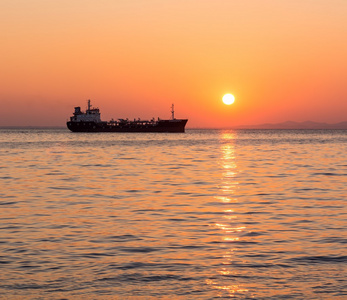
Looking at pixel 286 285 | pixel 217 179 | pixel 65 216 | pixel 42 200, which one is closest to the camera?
pixel 286 285

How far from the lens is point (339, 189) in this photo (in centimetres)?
3488

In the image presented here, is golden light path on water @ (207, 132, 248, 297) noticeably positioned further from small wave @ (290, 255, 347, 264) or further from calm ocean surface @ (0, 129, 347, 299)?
small wave @ (290, 255, 347, 264)

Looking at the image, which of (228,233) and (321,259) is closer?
(321,259)

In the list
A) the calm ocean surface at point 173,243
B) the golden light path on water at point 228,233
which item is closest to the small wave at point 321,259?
the calm ocean surface at point 173,243

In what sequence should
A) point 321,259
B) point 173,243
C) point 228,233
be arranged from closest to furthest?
1. point 321,259
2. point 173,243
3. point 228,233

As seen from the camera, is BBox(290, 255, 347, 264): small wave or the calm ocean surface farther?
BBox(290, 255, 347, 264): small wave

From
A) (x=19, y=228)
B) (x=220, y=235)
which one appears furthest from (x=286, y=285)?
(x=19, y=228)

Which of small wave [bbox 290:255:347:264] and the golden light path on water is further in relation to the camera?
small wave [bbox 290:255:347:264]

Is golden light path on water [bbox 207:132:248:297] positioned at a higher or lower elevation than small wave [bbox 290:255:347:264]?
lower

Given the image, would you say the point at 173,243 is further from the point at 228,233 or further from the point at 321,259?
the point at 321,259

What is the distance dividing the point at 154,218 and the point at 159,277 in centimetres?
913

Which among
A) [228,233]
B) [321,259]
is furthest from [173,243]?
[321,259]

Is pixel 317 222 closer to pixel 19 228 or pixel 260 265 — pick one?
pixel 260 265

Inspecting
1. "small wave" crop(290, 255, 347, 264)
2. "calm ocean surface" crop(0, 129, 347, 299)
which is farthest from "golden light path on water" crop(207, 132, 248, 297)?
"small wave" crop(290, 255, 347, 264)
